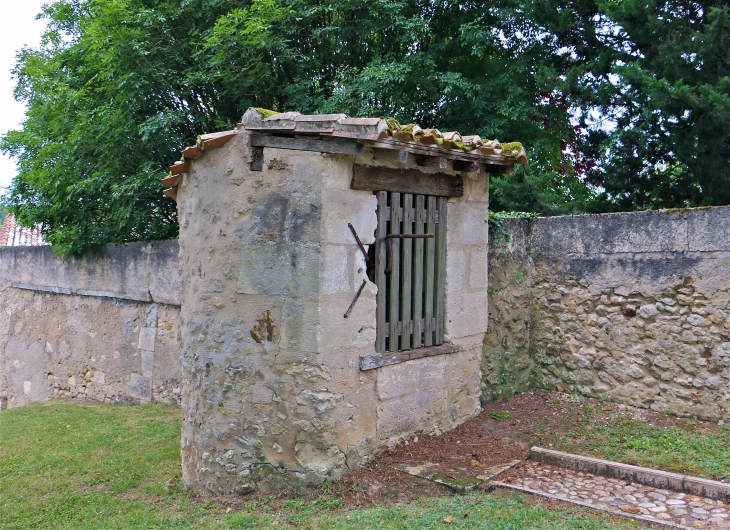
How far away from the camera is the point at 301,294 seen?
4844mm

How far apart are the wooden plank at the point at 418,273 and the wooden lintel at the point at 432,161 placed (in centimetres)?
32

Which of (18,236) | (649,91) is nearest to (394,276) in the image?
(649,91)

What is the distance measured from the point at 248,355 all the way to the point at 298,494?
3.74ft

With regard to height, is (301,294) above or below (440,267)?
below

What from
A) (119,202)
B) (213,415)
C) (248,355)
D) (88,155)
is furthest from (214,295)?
(88,155)

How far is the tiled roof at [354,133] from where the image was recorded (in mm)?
4684

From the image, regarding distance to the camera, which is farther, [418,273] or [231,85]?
[231,85]

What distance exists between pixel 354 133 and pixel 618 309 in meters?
3.33

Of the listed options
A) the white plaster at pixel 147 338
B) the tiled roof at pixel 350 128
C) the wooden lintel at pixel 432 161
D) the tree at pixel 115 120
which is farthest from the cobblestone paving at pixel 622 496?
the tree at pixel 115 120

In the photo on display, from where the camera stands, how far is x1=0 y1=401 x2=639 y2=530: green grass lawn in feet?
13.5

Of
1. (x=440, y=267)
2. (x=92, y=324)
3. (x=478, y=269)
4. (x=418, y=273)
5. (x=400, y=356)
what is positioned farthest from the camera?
(x=92, y=324)

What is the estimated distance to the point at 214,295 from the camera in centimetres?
514

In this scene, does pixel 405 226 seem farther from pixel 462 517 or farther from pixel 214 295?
pixel 462 517

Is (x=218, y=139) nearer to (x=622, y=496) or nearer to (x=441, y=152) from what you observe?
(x=441, y=152)
